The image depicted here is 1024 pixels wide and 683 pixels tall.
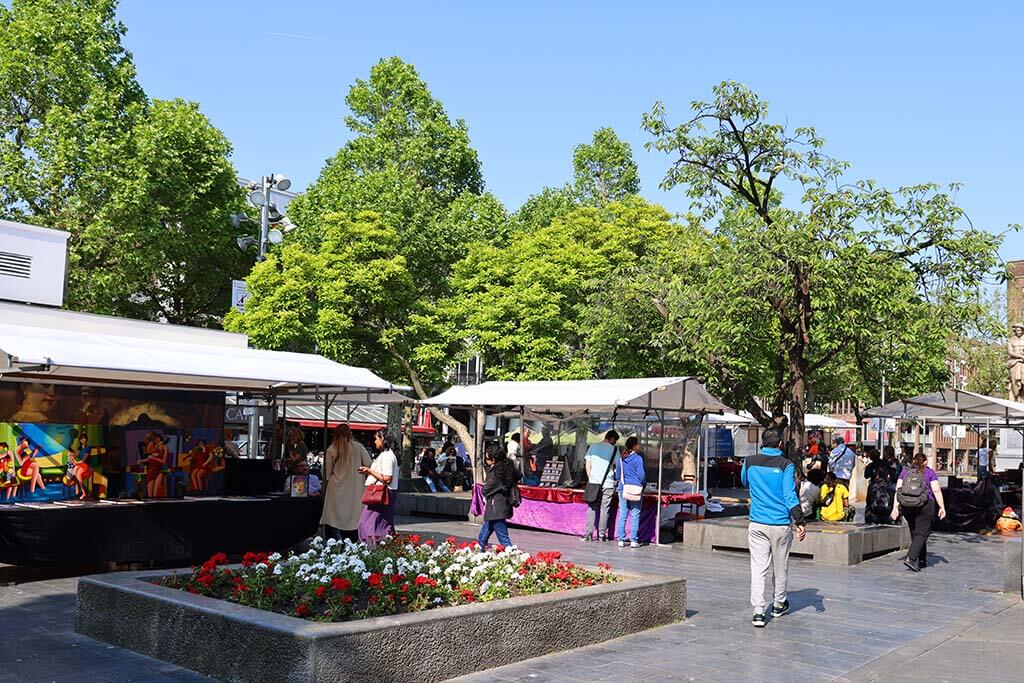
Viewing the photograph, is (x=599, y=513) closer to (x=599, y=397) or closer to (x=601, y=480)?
(x=601, y=480)

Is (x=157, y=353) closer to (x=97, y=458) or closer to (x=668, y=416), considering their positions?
(x=97, y=458)

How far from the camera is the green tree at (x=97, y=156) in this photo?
31.2m

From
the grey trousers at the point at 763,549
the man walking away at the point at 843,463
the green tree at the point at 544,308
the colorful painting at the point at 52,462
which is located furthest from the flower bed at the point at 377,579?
the green tree at the point at 544,308

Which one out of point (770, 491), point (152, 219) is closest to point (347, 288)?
point (152, 219)

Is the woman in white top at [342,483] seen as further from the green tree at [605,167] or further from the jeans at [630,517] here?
the green tree at [605,167]

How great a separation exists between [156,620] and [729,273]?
1100cm

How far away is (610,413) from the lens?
20.3 meters

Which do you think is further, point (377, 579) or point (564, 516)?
point (564, 516)

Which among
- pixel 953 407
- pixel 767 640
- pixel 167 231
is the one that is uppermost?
pixel 167 231

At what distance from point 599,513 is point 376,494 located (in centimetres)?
560

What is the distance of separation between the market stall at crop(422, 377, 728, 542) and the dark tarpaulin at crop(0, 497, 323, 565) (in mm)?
5430

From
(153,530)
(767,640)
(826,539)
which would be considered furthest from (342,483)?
(826,539)

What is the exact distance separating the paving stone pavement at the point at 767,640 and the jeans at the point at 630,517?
7.96 ft

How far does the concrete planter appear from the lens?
6605mm
